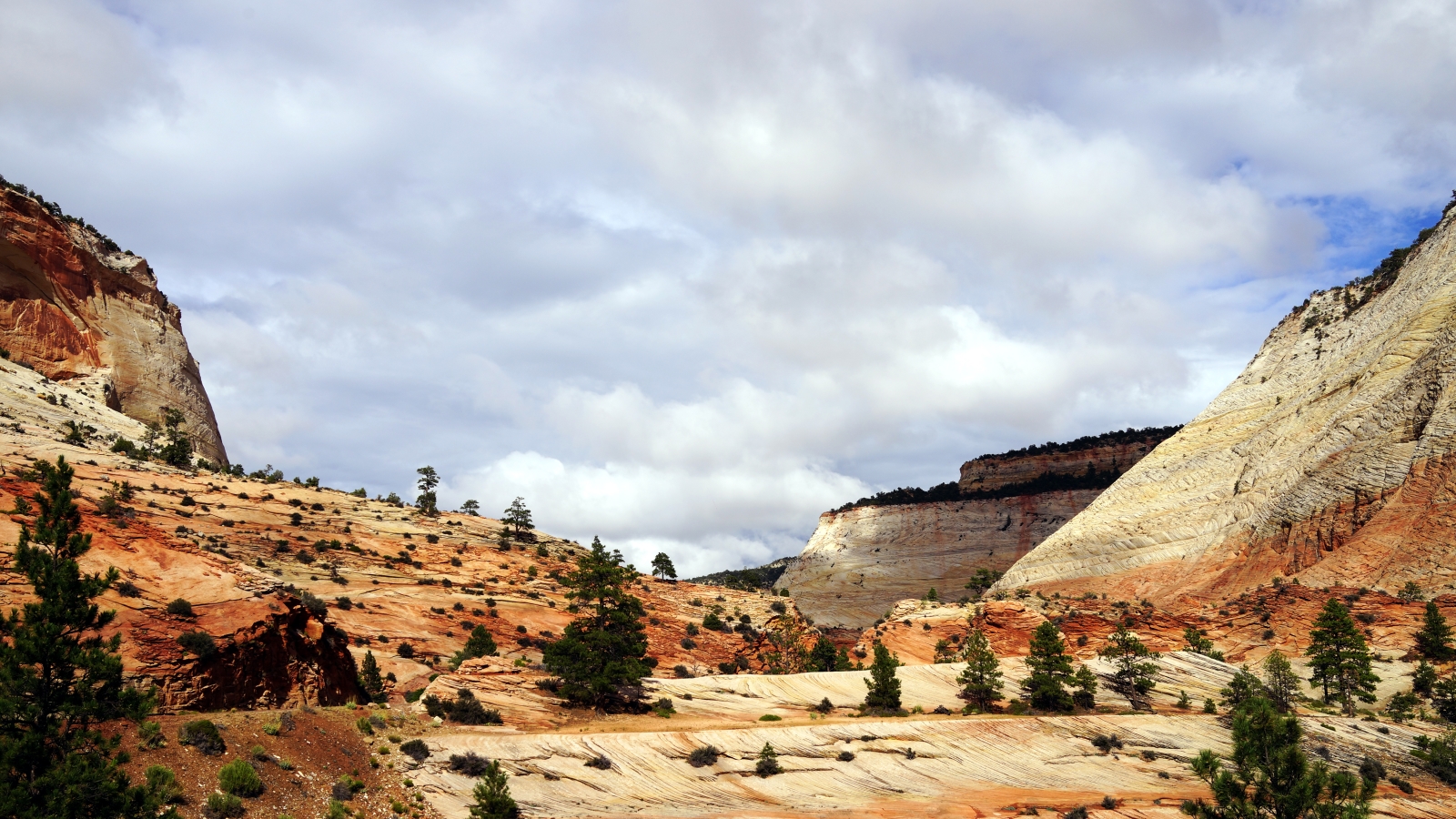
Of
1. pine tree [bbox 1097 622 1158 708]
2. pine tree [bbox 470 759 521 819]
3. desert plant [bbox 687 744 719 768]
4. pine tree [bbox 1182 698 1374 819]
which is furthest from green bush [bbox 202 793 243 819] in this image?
pine tree [bbox 1097 622 1158 708]

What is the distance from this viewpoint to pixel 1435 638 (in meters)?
45.1

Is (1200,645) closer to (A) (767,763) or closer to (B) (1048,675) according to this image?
(B) (1048,675)

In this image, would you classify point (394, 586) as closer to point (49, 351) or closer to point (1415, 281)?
point (49, 351)

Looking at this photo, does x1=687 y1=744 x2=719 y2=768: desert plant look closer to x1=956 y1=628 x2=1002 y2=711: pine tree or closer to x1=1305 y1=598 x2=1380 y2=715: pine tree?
→ x1=956 y1=628 x2=1002 y2=711: pine tree

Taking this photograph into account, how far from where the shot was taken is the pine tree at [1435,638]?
45000mm

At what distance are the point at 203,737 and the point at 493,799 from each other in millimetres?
9358

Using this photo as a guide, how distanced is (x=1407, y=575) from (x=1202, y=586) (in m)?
16.8

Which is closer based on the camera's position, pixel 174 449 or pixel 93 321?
pixel 174 449

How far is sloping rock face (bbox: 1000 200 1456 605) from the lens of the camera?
5450 centimetres

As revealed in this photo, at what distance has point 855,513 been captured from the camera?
14962cm

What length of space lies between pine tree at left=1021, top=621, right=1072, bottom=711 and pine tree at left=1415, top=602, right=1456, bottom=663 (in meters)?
18.2

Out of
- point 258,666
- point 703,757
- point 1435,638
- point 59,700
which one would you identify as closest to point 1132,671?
point 1435,638

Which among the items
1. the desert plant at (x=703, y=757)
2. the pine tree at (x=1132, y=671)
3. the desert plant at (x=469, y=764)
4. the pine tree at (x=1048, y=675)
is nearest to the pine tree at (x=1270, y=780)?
the pine tree at (x=1048, y=675)

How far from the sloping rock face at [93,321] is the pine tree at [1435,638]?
105128 millimetres
